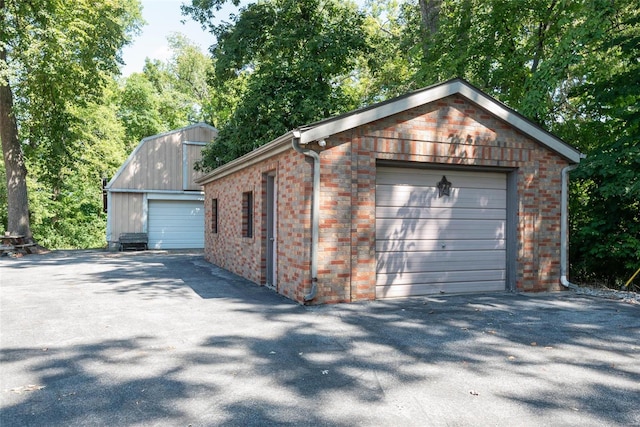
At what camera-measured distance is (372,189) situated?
23.6 ft

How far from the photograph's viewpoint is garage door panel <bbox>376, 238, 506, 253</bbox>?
748 centimetres

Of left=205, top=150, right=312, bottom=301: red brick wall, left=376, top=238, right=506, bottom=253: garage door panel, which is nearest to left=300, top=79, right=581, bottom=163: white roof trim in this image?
left=205, top=150, right=312, bottom=301: red brick wall

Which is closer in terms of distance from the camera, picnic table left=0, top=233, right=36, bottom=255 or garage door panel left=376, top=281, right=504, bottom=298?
garage door panel left=376, top=281, right=504, bottom=298

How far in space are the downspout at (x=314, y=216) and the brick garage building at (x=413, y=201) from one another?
15mm

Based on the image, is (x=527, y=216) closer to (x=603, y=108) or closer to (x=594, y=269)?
(x=594, y=269)

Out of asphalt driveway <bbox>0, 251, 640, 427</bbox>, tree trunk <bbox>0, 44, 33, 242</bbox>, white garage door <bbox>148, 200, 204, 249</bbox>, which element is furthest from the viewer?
white garage door <bbox>148, 200, 204, 249</bbox>

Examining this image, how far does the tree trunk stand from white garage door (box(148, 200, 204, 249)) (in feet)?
14.7

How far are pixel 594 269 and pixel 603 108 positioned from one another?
3.75m

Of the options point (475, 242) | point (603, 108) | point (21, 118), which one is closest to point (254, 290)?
point (475, 242)

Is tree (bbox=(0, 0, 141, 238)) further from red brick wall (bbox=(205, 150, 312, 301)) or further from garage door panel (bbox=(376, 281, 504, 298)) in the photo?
garage door panel (bbox=(376, 281, 504, 298))

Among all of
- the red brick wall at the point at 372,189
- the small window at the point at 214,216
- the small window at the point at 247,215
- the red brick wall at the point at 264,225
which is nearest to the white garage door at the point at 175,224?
the red brick wall at the point at 264,225

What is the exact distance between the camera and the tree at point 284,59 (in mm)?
16516

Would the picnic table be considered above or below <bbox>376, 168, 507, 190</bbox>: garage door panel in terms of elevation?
below

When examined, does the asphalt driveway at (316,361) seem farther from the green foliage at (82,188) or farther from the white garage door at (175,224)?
the green foliage at (82,188)
